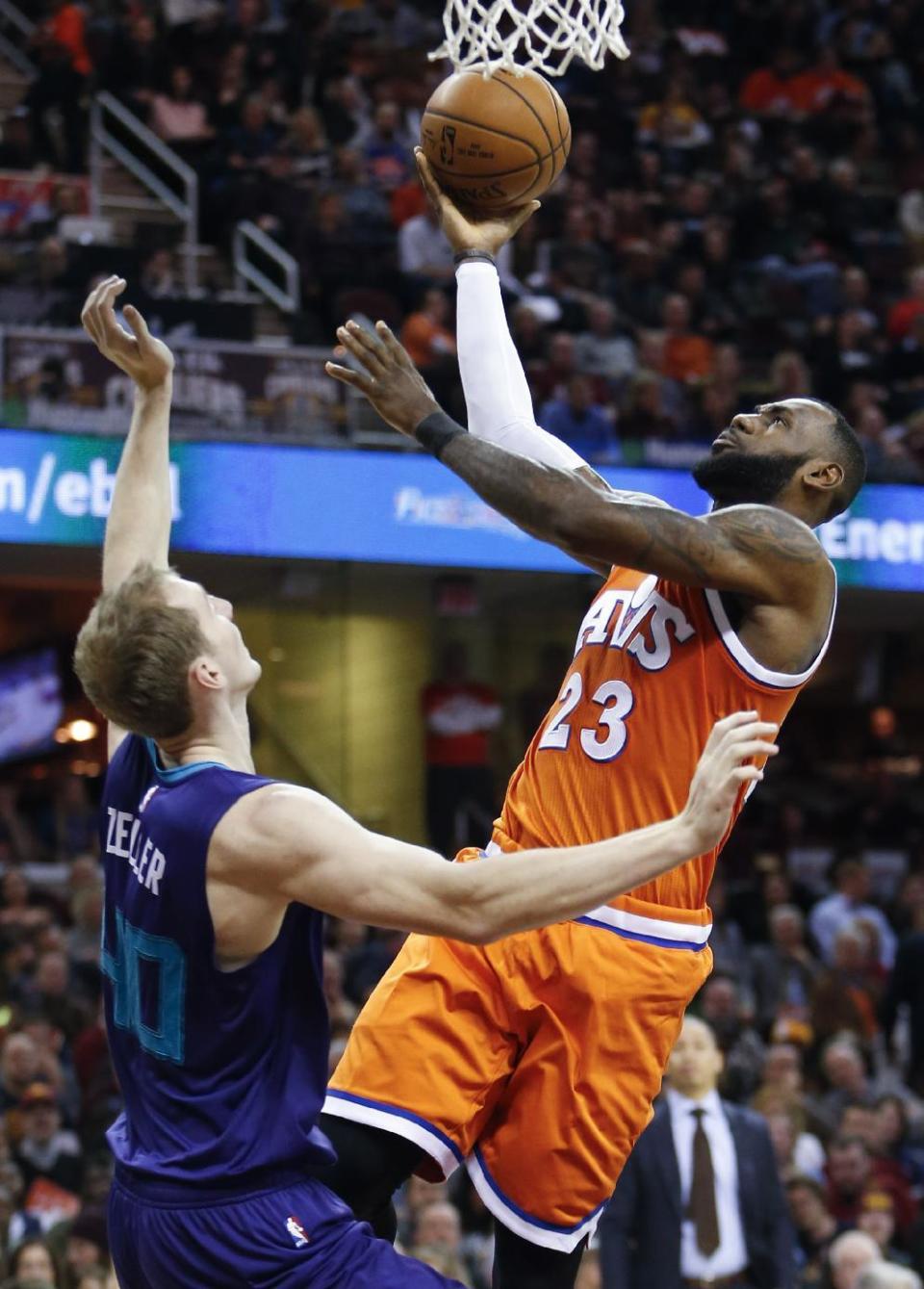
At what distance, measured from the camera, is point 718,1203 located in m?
7.43

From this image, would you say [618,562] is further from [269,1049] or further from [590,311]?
[590,311]

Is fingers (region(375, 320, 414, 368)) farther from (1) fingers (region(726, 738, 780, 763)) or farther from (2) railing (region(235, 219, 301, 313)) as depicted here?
(2) railing (region(235, 219, 301, 313))

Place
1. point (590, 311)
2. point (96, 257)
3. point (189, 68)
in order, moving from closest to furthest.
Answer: point (96, 257)
point (590, 311)
point (189, 68)

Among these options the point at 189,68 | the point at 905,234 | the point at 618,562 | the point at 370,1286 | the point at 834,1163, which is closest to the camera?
the point at 370,1286

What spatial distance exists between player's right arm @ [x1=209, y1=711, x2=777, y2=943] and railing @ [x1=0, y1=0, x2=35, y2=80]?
12.7m

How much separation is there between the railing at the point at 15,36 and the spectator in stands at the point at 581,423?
4985 mm

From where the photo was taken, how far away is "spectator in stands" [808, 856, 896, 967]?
1277 centimetres

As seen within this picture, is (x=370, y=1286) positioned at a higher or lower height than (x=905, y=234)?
lower

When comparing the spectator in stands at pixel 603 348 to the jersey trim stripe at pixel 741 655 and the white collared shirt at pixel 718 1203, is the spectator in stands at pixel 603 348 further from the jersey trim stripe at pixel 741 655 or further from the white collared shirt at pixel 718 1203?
the jersey trim stripe at pixel 741 655

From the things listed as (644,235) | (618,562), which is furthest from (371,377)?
(644,235)

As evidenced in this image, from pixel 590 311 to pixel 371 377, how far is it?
10.1 m

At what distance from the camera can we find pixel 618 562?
13.3 ft

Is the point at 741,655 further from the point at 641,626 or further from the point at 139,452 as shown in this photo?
the point at 139,452

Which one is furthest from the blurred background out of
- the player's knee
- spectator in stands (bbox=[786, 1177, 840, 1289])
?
the player's knee
